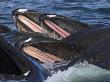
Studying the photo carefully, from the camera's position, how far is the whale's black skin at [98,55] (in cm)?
1402

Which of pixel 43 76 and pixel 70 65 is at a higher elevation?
pixel 43 76

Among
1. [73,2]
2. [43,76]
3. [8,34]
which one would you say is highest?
[43,76]

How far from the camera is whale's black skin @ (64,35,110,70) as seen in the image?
1402 cm

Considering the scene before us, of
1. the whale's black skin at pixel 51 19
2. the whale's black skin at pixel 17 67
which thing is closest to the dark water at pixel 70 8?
the whale's black skin at pixel 51 19

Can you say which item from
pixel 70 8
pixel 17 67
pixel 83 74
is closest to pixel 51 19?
pixel 83 74

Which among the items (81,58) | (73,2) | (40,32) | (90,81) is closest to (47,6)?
(73,2)

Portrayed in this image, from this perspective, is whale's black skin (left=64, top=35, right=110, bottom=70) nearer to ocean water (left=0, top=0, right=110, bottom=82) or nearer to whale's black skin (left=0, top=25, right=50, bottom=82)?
whale's black skin (left=0, top=25, right=50, bottom=82)

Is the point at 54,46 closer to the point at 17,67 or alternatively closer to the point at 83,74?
the point at 83,74

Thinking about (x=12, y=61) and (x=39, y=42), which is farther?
(x=39, y=42)

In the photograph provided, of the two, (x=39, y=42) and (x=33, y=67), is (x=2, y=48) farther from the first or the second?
(x=39, y=42)

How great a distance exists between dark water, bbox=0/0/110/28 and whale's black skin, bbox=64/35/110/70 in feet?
33.8

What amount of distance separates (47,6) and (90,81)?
61.2ft

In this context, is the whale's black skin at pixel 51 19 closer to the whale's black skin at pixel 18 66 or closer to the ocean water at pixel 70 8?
the ocean water at pixel 70 8

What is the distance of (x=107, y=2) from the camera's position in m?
31.3
